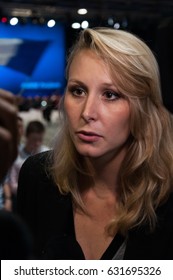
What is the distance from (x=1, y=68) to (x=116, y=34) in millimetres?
132

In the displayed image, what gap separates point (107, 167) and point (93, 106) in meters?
0.11

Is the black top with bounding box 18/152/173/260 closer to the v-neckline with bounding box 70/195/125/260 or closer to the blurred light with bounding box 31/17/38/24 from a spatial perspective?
the v-neckline with bounding box 70/195/125/260

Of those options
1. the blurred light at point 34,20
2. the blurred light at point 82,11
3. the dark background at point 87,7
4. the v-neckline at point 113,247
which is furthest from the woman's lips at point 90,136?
the blurred light at point 82,11

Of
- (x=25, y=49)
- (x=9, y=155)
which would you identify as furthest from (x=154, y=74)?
(x=9, y=155)

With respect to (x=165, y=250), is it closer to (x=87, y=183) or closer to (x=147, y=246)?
(x=147, y=246)

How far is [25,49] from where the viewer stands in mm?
488

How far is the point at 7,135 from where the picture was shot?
0.20 metres

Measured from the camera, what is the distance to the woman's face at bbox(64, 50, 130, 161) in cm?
40

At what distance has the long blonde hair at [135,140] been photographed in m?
→ 0.43

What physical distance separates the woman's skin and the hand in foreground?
19 cm

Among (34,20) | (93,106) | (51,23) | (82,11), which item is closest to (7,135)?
(93,106)

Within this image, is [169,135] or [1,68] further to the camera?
[169,135]

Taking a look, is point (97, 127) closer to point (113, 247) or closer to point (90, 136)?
point (90, 136)
